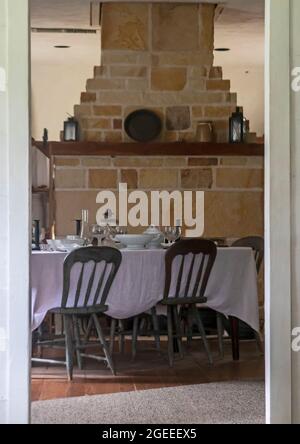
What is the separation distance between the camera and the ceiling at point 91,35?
7.39m

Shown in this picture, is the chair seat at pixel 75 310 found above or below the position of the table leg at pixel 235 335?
above

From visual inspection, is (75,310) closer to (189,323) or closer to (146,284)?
(146,284)

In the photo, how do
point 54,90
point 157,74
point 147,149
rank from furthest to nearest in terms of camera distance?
point 54,90
point 157,74
point 147,149

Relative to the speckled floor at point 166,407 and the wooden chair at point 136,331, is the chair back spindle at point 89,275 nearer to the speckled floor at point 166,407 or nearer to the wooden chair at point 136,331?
the wooden chair at point 136,331

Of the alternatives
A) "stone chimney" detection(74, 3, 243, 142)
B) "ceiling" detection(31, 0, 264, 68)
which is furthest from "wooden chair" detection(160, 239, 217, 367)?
"ceiling" detection(31, 0, 264, 68)

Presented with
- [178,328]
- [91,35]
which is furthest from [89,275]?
[91,35]

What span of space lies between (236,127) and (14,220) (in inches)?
196

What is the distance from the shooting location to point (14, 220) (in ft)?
10.1

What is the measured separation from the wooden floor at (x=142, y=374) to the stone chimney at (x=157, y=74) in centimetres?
266

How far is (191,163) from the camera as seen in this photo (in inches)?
311

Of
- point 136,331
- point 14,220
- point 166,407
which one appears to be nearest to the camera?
point 14,220

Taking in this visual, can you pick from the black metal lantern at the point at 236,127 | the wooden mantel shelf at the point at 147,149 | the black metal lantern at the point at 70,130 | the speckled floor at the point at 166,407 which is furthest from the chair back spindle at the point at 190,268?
the black metal lantern at the point at 70,130

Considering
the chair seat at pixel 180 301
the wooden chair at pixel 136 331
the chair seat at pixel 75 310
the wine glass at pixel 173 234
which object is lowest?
the wooden chair at pixel 136 331

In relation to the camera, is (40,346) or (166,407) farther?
(40,346)
